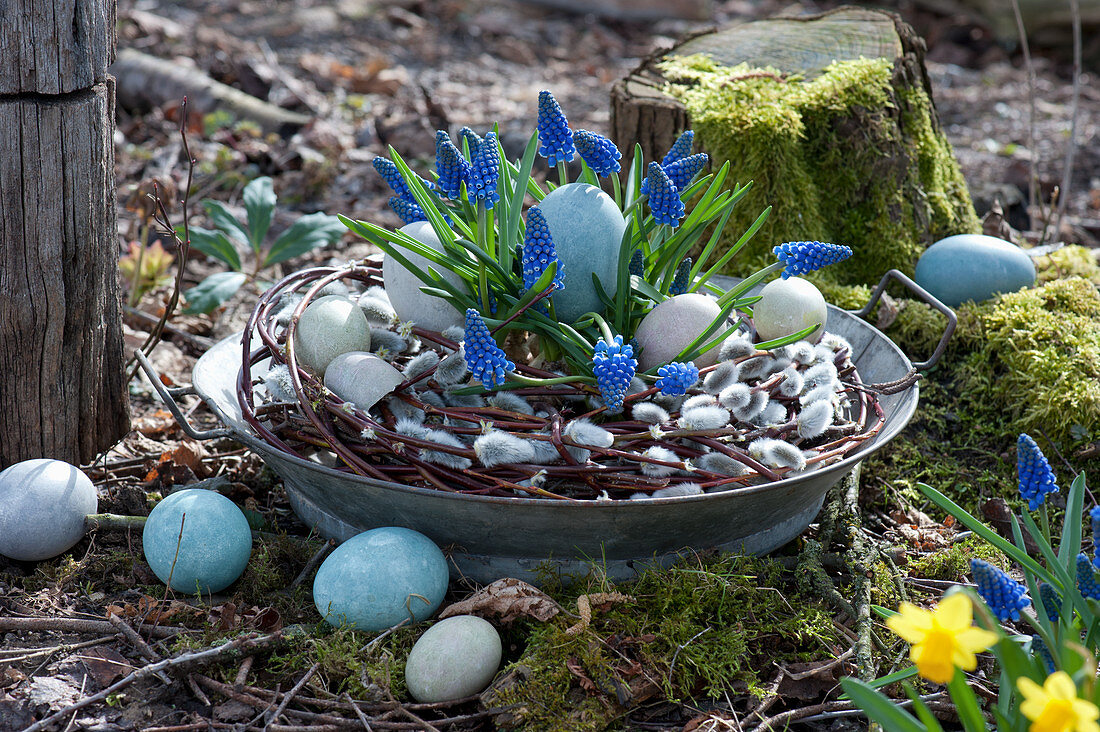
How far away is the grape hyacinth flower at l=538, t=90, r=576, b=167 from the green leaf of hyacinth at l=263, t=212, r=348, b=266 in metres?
1.49

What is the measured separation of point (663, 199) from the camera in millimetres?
1858

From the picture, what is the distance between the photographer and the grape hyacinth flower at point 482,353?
1641mm

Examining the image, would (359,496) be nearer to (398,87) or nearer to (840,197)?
(840,197)

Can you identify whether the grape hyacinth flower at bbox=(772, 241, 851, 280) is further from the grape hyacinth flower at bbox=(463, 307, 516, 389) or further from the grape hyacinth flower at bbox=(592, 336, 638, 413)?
the grape hyacinth flower at bbox=(463, 307, 516, 389)

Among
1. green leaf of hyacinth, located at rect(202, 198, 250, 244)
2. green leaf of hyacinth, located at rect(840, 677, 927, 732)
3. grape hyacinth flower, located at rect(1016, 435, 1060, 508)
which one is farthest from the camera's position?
green leaf of hyacinth, located at rect(202, 198, 250, 244)

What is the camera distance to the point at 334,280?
220 centimetres

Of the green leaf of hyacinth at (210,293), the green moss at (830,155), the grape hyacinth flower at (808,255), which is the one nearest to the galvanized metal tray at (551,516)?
the grape hyacinth flower at (808,255)

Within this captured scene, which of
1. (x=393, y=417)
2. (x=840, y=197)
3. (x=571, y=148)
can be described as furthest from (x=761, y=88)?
(x=393, y=417)

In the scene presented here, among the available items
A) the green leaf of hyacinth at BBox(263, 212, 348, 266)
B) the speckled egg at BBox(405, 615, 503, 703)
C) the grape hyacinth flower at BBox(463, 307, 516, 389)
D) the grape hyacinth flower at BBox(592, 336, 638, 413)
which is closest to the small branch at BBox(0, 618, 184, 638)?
the speckled egg at BBox(405, 615, 503, 703)

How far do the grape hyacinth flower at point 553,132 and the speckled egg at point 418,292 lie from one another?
0.34m

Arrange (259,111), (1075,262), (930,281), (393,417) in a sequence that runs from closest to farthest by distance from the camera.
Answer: (393,417), (930,281), (1075,262), (259,111)

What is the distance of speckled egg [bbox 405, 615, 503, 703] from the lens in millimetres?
1622

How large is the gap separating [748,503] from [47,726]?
1.35m

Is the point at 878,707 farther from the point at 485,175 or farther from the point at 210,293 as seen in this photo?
the point at 210,293
